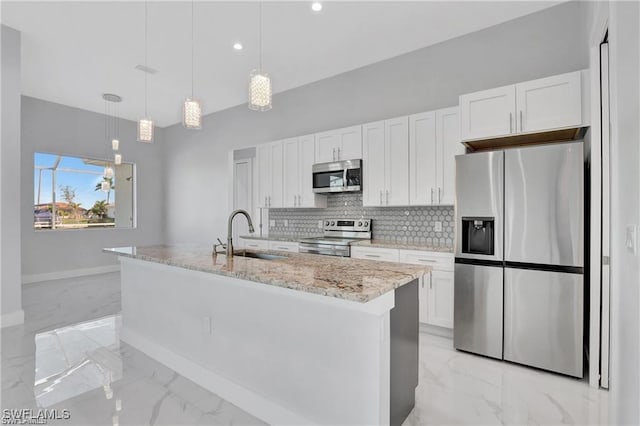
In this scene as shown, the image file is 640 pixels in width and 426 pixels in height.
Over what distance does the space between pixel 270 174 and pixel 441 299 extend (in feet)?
9.85

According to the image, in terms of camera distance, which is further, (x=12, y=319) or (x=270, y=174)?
(x=270, y=174)

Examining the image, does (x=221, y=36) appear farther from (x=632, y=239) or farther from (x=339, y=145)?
(x=632, y=239)

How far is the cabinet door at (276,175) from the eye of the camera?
4816 millimetres

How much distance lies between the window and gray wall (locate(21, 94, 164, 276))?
170 millimetres

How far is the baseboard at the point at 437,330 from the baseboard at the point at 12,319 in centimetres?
446

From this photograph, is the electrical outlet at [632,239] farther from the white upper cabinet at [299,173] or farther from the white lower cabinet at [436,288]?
the white upper cabinet at [299,173]

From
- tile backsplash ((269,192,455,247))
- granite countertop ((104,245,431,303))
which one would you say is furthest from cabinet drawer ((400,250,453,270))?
granite countertop ((104,245,431,303))

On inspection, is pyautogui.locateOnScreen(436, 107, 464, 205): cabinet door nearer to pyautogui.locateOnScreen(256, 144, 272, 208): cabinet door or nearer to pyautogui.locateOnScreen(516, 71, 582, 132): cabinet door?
pyautogui.locateOnScreen(516, 71, 582, 132): cabinet door

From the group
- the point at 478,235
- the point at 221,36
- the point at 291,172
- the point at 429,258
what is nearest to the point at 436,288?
the point at 429,258

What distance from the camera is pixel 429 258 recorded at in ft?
10.6

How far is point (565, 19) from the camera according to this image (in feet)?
9.99

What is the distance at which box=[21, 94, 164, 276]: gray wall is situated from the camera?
5582 millimetres

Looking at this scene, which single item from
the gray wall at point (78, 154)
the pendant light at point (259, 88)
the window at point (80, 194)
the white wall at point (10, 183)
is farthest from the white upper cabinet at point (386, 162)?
the gray wall at point (78, 154)

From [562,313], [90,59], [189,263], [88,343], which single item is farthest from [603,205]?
[90,59]
